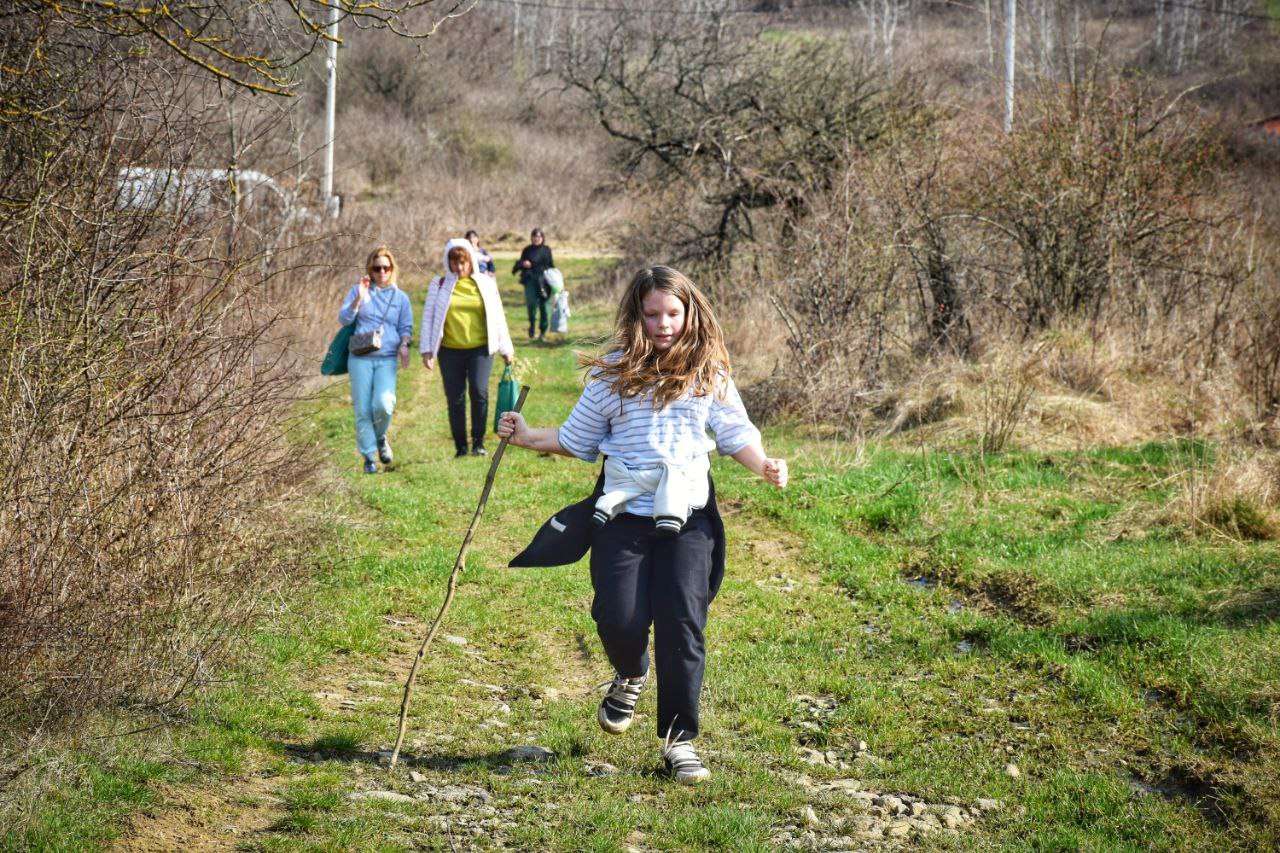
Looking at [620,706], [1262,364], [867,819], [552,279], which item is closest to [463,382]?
[620,706]

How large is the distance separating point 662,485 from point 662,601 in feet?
1.44

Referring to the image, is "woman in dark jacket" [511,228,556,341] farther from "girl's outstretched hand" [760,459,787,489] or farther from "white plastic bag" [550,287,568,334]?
"girl's outstretched hand" [760,459,787,489]

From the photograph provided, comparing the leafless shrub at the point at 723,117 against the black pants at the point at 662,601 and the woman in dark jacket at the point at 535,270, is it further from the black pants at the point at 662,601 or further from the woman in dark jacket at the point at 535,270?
the black pants at the point at 662,601

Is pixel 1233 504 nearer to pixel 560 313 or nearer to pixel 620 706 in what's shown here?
pixel 620 706

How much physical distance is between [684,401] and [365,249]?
1867 centimetres

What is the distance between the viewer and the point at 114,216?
17.5ft

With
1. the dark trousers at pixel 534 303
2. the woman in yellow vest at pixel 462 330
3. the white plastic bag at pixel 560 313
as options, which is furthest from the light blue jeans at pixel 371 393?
the white plastic bag at pixel 560 313

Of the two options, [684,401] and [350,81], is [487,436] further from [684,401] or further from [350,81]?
[350,81]

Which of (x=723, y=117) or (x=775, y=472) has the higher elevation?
(x=723, y=117)

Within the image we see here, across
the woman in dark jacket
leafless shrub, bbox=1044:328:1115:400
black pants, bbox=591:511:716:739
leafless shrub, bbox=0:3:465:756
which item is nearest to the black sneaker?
black pants, bbox=591:511:716:739

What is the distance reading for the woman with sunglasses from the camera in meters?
9.98

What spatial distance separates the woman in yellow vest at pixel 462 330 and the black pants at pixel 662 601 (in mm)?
5973

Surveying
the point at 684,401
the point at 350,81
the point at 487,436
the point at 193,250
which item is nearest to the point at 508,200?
the point at 350,81

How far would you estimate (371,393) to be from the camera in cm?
1005
